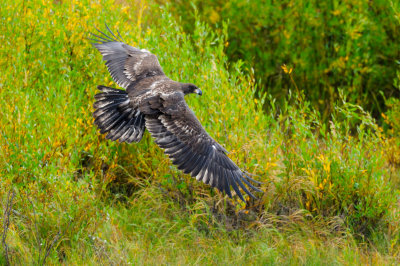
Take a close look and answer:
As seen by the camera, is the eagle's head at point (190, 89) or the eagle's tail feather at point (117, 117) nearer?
the eagle's tail feather at point (117, 117)

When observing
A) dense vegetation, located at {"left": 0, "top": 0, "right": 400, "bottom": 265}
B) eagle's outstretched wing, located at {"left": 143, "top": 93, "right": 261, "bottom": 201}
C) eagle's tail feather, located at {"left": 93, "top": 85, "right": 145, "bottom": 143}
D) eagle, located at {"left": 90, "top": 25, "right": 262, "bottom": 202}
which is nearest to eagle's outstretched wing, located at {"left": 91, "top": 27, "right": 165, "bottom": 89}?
eagle, located at {"left": 90, "top": 25, "right": 262, "bottom": 202}

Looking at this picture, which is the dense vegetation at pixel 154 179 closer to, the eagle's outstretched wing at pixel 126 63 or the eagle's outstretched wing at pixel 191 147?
the eagle's outstretched wing at pixel 126 63

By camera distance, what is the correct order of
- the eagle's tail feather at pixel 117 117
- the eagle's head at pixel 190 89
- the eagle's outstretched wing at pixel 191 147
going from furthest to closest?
the eagle's head at pixel 190 89
the eagle's tail feather at pixel 117 117
the eagle's outstretched wing at pixel 191 147

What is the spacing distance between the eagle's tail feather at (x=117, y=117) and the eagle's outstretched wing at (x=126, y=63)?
0.31m

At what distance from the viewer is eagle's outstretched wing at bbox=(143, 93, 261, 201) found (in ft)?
17.1

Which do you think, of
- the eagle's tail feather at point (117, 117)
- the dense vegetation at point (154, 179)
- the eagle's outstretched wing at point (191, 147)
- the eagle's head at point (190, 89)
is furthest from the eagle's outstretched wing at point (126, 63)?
the eagle's outstretched wing at point (191, 147)

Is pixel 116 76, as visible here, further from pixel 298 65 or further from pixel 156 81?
pixel 298 65

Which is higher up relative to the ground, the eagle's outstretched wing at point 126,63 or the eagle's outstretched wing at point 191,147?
the eagle's outstretched wing at point 126,63

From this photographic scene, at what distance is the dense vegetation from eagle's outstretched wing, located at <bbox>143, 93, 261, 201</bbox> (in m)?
0.36

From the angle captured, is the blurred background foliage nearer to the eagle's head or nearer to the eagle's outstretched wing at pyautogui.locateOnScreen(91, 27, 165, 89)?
the eagle's outstretched wing at pyautogui.locateOnScreen(91, 27, 165, 89)

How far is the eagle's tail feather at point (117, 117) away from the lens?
19.5ft

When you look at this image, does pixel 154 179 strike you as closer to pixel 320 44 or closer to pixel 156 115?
pixel 156 115

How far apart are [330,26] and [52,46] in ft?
14.2

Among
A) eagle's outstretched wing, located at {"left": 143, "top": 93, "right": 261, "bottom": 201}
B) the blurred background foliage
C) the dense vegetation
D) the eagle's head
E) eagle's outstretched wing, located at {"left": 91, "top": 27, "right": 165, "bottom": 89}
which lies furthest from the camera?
the blurred background foliage
